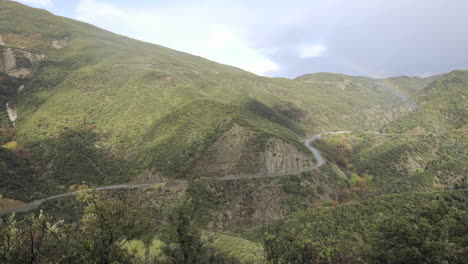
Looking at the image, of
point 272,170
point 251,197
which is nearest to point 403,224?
point 251,197

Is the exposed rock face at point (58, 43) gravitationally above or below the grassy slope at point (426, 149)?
above

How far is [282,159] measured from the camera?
308 feet

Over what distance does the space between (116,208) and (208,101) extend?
10423cm

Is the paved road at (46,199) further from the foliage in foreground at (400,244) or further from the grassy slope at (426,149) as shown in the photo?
the grassy slope at (426,149)

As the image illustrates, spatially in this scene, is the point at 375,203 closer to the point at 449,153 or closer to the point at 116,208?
the point at 116,208

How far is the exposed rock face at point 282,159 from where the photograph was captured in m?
88.3

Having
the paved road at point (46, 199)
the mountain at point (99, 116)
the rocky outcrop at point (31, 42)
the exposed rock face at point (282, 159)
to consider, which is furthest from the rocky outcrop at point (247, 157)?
the rocky outcrop at point (31, 42)

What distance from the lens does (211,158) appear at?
8600 centimetres

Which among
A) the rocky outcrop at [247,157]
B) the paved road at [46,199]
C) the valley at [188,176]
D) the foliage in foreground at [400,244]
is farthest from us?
the rocky outcrop at [247,157]

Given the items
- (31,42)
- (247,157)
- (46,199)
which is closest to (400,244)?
(247,157)

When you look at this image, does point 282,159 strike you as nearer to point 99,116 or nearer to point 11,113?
point 99,116

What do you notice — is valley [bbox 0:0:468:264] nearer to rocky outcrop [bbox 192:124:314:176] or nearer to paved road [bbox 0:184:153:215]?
rocky outcrop [bbox 192:124:314:176]

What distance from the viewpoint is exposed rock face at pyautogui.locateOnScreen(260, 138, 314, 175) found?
290ft

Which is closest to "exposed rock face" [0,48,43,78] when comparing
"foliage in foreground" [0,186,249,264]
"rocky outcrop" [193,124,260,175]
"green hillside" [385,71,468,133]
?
"rocky outcrop" [193,124,260,175]
